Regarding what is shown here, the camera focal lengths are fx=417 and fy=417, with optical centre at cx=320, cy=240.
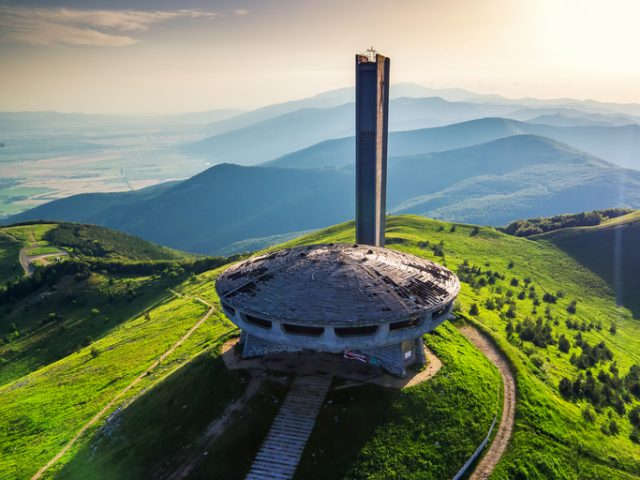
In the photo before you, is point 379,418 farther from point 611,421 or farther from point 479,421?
point 611,421

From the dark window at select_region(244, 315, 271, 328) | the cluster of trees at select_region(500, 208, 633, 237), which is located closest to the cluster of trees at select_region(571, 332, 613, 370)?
the dark window at select_region(244, 315, 271, 328)

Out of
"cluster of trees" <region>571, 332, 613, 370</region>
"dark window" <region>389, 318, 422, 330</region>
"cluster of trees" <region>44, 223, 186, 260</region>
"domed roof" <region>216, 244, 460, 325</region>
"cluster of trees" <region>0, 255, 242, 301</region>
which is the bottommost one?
"cluster of trees" <region>44, 223, 186, 260</region>

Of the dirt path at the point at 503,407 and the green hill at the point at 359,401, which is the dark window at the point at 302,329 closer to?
the green hill at the point at 359,401

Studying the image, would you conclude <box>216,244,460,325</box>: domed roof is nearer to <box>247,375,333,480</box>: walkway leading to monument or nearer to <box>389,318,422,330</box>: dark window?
<box>389,318,422,330</box>: dark window

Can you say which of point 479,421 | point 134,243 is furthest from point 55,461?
point 134,243

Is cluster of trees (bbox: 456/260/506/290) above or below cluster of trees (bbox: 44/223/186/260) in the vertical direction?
above

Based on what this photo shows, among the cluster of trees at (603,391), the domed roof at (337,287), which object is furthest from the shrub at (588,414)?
the domed roof at (337,287)
